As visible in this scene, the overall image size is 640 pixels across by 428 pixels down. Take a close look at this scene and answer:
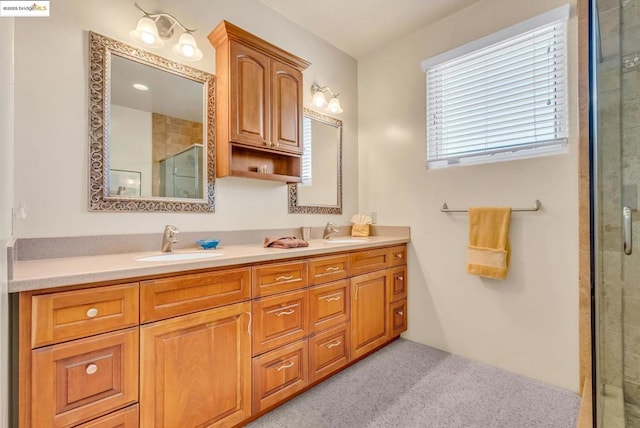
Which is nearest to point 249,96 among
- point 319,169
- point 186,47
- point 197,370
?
point 186,47

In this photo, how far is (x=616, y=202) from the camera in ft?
4.59

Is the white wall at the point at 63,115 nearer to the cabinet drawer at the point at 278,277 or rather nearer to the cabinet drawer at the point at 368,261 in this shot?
the cabinet drawer at the point at 278,277

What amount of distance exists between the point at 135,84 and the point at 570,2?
8.85 feet

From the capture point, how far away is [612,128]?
4.69ft

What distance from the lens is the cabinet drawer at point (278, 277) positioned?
1.56 metres

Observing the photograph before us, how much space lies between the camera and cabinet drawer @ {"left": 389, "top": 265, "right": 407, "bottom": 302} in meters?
2.48

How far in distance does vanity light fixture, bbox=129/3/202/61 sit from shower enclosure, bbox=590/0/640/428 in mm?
2069

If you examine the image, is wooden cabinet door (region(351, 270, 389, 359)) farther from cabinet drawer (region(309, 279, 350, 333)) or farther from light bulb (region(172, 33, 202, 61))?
light bulb (region(172, 33, 202, 61))

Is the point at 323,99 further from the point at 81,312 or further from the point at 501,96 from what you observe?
the point at 81,312

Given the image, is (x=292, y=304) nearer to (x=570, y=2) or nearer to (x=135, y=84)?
(x=135, y=84)

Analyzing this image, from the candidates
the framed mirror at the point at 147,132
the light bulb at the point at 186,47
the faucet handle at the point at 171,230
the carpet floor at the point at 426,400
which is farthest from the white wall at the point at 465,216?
the faucet handle at the point at 171,230

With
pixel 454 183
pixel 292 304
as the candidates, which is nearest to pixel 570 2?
pixel 454 183

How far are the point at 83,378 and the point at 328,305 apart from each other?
125cm

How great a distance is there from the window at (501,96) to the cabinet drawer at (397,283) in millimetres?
934
